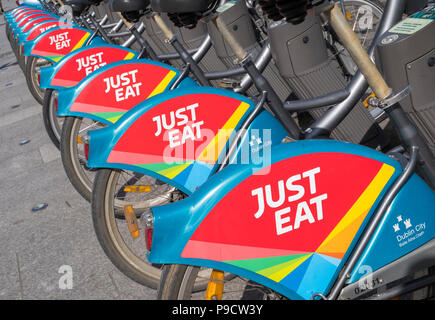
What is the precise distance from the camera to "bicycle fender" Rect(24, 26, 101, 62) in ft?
17.7

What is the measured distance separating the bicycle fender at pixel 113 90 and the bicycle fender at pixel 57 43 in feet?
7.15

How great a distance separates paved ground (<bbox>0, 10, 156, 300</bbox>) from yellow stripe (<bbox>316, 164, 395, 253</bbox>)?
130cm

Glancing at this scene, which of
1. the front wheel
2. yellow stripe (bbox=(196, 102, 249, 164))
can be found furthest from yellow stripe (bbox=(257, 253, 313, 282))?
the front wheel

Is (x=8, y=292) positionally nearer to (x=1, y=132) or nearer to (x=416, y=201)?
(x=416, y=201)

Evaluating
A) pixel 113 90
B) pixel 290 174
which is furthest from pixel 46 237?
pixel 290 174

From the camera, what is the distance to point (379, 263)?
1.77 m

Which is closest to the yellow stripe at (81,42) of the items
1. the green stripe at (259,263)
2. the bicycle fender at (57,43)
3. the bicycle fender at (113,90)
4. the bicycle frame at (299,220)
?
the bicycle fender at (57,43)

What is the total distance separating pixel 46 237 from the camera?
142 inches

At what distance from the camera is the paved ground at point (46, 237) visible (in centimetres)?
296

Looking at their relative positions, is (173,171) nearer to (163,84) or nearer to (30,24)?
(163,84)

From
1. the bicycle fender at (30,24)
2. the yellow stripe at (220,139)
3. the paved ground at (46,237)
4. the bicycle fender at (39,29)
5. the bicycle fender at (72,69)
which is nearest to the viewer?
the yellow stripe at (220,139)

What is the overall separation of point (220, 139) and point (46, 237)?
170 cm

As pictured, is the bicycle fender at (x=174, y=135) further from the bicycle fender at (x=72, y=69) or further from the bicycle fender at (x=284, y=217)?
the bicycle fender at (x=72, y=69)

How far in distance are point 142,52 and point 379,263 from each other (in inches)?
112
